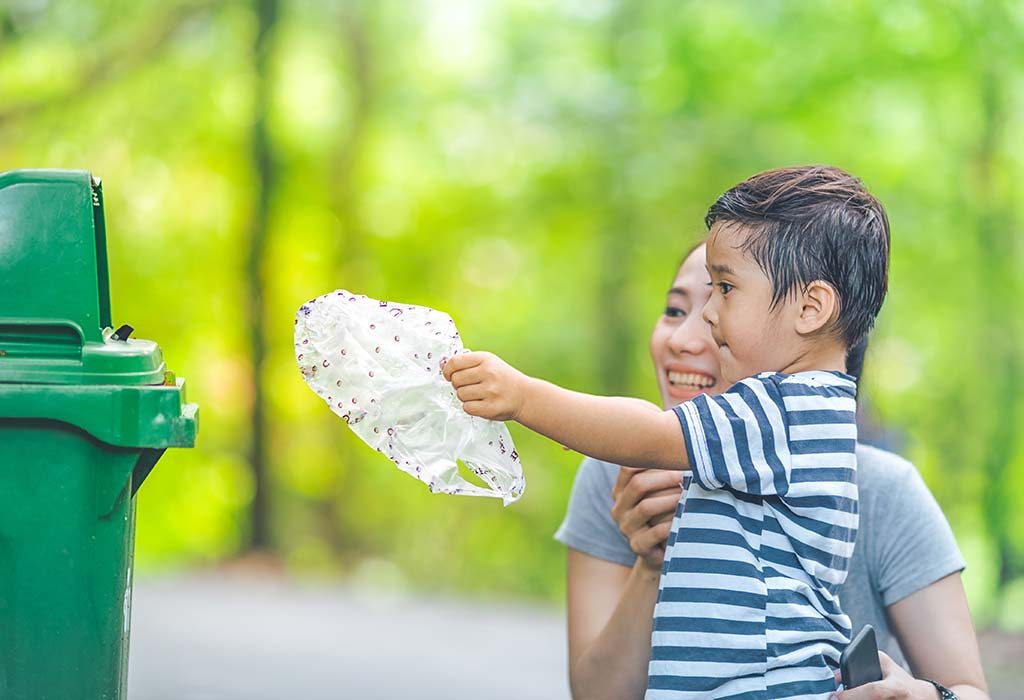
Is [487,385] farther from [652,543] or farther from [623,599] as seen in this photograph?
[623,599]

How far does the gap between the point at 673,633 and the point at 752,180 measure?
0.74m

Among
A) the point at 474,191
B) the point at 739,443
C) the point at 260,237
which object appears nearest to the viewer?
the point at 739,443

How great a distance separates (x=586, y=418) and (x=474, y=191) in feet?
26.4

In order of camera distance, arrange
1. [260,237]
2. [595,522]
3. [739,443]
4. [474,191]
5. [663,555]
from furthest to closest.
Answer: [474,191]
[260,237]
[595,522]
[663,555]
[739,443]

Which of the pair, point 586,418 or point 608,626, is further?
point 608,626

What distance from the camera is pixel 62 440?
6.40ft

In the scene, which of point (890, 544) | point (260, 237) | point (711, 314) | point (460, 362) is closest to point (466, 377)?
point (460, 362)

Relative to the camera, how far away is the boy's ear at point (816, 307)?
1924 millimetres

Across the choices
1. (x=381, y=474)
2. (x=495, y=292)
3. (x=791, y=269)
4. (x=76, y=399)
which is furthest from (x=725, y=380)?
(x=381, y=474)

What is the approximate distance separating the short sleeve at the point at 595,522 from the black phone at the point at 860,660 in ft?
1.99

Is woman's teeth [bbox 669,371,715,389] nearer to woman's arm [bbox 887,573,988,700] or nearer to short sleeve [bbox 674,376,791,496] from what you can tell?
short sleeve [bbox 674,376,791,496]

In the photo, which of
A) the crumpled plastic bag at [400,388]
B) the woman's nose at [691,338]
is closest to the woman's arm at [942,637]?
the woman's nose at [691,338]

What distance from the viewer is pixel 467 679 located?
5613 mm

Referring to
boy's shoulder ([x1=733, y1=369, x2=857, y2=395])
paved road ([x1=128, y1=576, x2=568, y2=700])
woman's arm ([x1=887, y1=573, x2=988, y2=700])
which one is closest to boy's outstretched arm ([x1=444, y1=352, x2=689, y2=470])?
boy's shoulder ([x1=733, y1=369, x2=857, y2=395])
